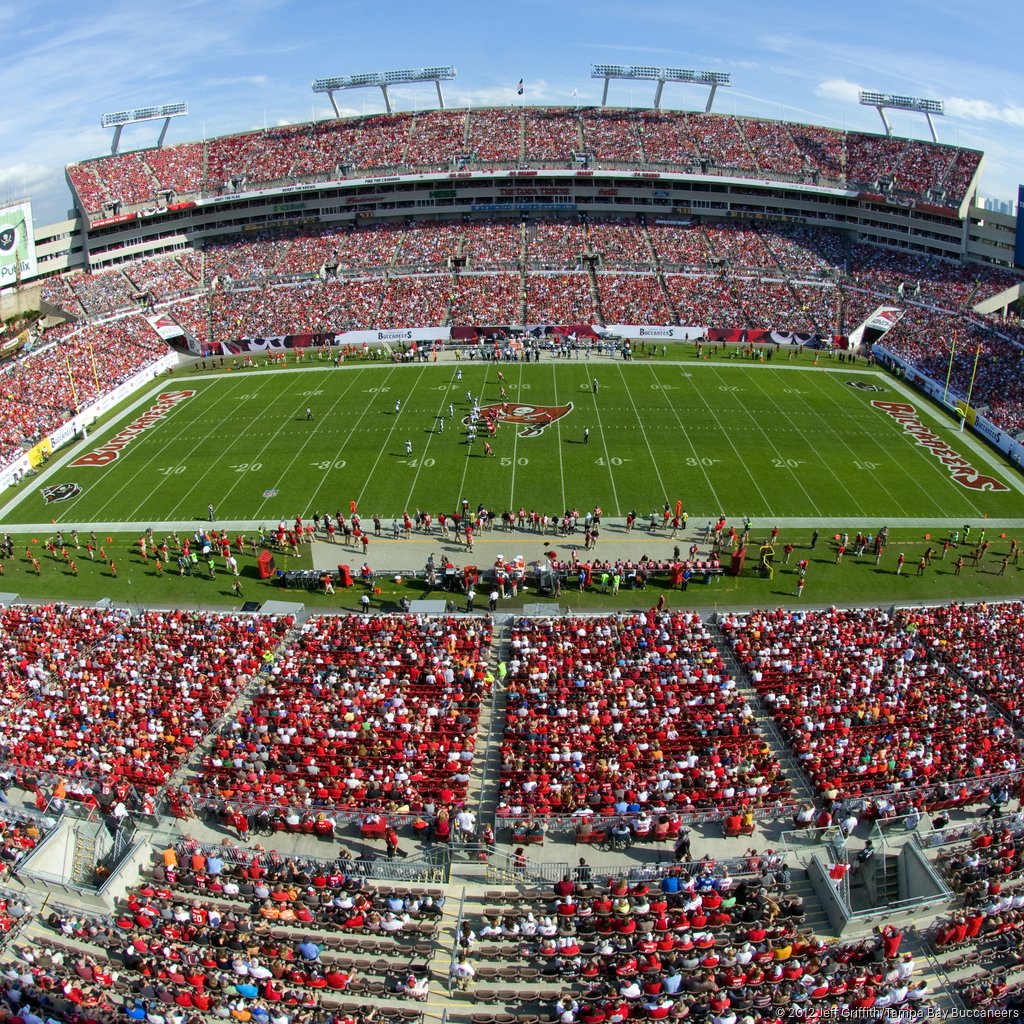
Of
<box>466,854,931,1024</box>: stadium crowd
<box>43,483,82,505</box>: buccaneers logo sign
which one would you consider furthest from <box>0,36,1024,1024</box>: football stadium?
<box>43,483,82,505</box>: buccaneers logo sign

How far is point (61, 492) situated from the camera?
39219mm

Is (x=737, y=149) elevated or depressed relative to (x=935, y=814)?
elevated

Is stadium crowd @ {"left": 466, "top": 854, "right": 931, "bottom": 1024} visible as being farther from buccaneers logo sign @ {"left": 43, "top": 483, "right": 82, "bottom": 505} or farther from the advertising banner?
the advertising banner

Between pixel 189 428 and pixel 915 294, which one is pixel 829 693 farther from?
pixel 915 294

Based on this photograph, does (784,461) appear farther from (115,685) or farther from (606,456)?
(115,685)

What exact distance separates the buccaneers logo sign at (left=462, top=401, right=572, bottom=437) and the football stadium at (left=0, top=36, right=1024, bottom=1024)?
16.3 inches

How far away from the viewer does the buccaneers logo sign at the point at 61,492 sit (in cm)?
3859

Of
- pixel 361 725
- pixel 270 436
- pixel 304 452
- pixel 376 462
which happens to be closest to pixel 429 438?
pixel 376 462

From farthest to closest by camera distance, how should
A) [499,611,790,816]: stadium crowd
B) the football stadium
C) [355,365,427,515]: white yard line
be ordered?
[355,365,427,515]: white yard line → [499,611,790,816]: stadium crowd → the football stadium

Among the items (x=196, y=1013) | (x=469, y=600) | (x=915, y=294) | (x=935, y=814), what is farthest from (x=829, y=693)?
(x=915, y=294)

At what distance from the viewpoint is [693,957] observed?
48.0 ft

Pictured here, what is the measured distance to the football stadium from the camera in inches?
611

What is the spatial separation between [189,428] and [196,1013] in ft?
118

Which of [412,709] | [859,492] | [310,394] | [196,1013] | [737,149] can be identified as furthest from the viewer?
[737,149]
